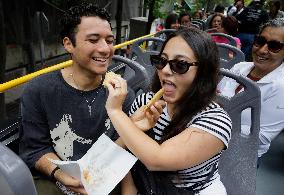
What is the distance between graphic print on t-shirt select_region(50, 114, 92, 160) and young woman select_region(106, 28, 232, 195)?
401 millimetres

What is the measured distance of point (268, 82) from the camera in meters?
2.37

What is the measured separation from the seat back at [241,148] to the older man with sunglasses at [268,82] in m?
0.11

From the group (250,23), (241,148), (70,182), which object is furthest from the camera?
(250,23)

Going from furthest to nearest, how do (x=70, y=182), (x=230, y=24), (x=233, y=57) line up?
(x=230, y=24)
(x=233, y=57)
(x=70, y=182)

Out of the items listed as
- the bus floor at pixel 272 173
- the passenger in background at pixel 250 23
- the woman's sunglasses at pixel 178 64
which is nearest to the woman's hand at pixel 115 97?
the woman's sunglasses at pixel 178 64

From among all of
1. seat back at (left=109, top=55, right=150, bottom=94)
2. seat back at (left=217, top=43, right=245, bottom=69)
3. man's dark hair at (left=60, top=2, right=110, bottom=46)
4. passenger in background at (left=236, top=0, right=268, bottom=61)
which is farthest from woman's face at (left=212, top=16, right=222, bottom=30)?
man's dark hair at (left=60, top=2, right=110, bottom=46)

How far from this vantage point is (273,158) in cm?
290

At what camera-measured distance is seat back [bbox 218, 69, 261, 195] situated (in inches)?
78.6

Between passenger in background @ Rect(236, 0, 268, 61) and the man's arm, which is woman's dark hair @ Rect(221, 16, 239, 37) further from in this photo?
the man's arm

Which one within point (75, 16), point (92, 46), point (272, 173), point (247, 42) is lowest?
point (272, 173)

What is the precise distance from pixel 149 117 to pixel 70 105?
1.80 feet

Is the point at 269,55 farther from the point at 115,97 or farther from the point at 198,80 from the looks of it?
the point at 115,97

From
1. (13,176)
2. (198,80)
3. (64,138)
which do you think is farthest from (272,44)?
(13,176)

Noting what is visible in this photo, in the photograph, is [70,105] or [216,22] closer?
[70,105]
